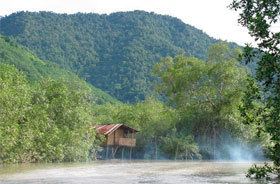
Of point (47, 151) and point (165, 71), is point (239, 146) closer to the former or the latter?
point (165, 71)

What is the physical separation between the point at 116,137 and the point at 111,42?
8279 cm

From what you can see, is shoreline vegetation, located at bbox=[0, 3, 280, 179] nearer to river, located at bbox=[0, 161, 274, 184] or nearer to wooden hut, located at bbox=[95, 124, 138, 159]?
wooden hut, located at bbox=[95, 124, 138, 159]

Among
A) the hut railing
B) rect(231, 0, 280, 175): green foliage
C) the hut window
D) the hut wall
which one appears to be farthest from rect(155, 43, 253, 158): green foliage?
rect(231, 0, 280, 175): green foliage

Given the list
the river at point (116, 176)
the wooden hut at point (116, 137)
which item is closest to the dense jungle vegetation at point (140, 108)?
the wooden hut at point (116, 137)

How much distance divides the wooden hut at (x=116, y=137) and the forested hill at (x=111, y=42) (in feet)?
165

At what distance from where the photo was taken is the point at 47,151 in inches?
1652

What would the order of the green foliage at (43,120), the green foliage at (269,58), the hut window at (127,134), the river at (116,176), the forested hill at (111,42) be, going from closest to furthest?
1. the green foliage at (269,58)
2. the river at (116,176)
3. the green foliage at (43,120)
4. the hut window at (127,134)
5. the forested hill at (111,42)

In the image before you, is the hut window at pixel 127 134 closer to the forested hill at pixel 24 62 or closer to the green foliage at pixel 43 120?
the green foliage at pixel 43 120

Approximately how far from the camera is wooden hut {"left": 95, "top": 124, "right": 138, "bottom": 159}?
57969 mm

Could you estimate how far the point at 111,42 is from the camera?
140 m

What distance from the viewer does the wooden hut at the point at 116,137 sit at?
190ft

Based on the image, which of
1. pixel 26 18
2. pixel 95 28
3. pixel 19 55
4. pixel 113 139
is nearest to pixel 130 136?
pixel 113 139

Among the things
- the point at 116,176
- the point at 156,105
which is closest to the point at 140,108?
the point at 156,105

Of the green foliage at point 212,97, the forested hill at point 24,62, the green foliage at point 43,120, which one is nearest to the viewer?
the green foliage at point 43,120
